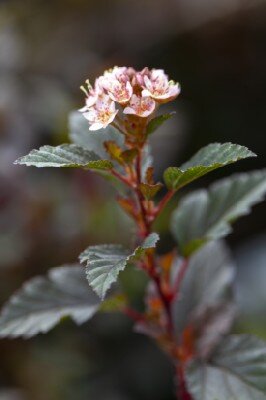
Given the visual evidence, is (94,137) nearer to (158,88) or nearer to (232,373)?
(158,88)

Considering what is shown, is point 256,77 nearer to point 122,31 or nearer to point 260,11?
point 260,11

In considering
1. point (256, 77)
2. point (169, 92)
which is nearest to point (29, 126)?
point (169, 92)

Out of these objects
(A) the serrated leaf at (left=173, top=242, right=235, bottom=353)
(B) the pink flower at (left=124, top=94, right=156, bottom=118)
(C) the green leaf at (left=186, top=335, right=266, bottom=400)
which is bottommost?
(C) the green leaf at (left=186, top=335, right=266, bottom=400)

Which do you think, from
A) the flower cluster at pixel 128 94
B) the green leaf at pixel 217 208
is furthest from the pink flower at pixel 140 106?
the green leaf at pixel 217 208

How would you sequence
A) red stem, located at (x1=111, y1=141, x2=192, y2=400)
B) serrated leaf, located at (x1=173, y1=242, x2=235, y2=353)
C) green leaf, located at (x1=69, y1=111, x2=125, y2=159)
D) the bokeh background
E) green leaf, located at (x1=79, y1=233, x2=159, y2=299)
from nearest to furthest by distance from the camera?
1. green leaf, located at (x1=79, y1=233, x2=159, y2=299)
2. red stem, located at (x1=111, y1=141, x2=192, y2=400)
3. green leaf, located at (x1=69, y1=111, x2=125, y2=159)
4. serrated leaf, located at (x1=173, y1=242, x2=235, y2=353)
5. the bokeh background

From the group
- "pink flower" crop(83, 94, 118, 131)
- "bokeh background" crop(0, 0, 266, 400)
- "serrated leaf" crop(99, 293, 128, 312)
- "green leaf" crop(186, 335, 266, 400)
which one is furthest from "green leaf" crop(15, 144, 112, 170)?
"bokeh background" crop(0, 0, 266, 400)

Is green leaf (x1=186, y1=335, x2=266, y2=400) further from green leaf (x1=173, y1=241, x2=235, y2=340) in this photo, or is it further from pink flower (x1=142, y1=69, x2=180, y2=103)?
pink flower (x1=142, y1=69, x2=180, y2=103)
